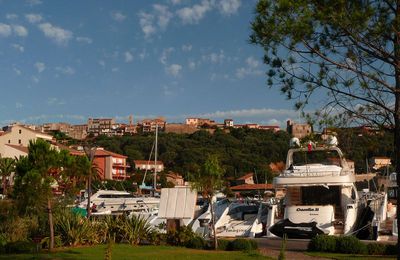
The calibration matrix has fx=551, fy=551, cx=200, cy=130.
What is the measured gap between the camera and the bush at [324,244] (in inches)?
736

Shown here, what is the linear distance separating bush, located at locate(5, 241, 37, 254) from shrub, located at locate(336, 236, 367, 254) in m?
10.3

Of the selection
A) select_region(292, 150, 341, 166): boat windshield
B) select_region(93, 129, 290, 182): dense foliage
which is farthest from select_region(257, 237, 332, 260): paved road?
select_region(93, 129, 290, 182): dense foliage

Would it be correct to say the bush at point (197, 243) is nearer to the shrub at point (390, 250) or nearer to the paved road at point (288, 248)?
the paved road at point (288, 248)

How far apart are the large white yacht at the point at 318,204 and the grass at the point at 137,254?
5.34m

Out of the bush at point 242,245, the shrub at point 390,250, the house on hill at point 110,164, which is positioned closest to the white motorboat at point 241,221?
the bush at point 242,245

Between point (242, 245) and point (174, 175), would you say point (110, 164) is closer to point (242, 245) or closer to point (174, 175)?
point (174, 175)

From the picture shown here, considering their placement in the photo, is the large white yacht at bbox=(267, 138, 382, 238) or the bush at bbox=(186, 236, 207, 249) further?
the large white yacht at bbox=(267, 138, 382, 238)

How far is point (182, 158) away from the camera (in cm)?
11725

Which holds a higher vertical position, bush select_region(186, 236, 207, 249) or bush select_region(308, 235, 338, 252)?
bush select_region(308, 235, 338, 252)

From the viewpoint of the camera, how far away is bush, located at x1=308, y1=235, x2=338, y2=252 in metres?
18.7

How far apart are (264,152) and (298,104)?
10300 centimetres

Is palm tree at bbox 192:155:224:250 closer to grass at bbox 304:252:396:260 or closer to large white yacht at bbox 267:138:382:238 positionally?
large white yacht at bbox 267:138:382:238

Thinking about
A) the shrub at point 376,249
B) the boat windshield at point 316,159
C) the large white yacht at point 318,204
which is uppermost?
the boat windshield at point 316,159

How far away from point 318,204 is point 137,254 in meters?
11.2
